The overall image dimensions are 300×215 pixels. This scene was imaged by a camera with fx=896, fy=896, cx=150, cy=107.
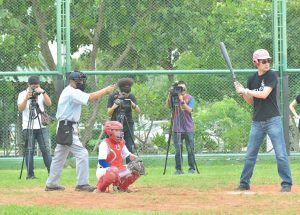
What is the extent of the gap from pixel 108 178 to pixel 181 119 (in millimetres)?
4976

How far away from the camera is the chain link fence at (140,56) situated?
19297 mm

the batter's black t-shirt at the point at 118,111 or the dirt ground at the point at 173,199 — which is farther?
the batter's black t-shirt at the point at 118,111

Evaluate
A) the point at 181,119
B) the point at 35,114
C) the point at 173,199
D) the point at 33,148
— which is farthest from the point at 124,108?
the point at 173,199

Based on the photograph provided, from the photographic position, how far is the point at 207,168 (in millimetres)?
18906

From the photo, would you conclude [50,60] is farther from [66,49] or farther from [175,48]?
→ [175,48]

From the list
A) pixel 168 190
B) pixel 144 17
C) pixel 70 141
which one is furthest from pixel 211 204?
pixel 144 17

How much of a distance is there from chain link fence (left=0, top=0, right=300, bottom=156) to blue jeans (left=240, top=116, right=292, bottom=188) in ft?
20.7

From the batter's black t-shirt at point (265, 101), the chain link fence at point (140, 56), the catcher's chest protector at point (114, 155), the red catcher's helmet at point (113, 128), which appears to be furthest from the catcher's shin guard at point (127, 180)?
the chain link fence at point (140, 56)

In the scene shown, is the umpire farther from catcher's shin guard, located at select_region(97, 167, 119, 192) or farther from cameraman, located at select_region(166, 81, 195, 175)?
cameraman, located at select_region(166, 81, 195, 175)

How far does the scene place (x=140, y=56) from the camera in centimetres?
1958

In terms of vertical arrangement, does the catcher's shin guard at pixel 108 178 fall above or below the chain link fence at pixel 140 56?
below

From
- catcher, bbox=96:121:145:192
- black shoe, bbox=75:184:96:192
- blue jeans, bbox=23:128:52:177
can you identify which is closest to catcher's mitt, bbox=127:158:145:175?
catcher, bbox=96:121:145:192

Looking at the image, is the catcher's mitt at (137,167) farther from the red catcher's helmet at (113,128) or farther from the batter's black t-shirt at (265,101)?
the batter's black t-shirt at (265,101)

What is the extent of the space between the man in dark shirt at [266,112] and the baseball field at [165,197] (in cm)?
42
